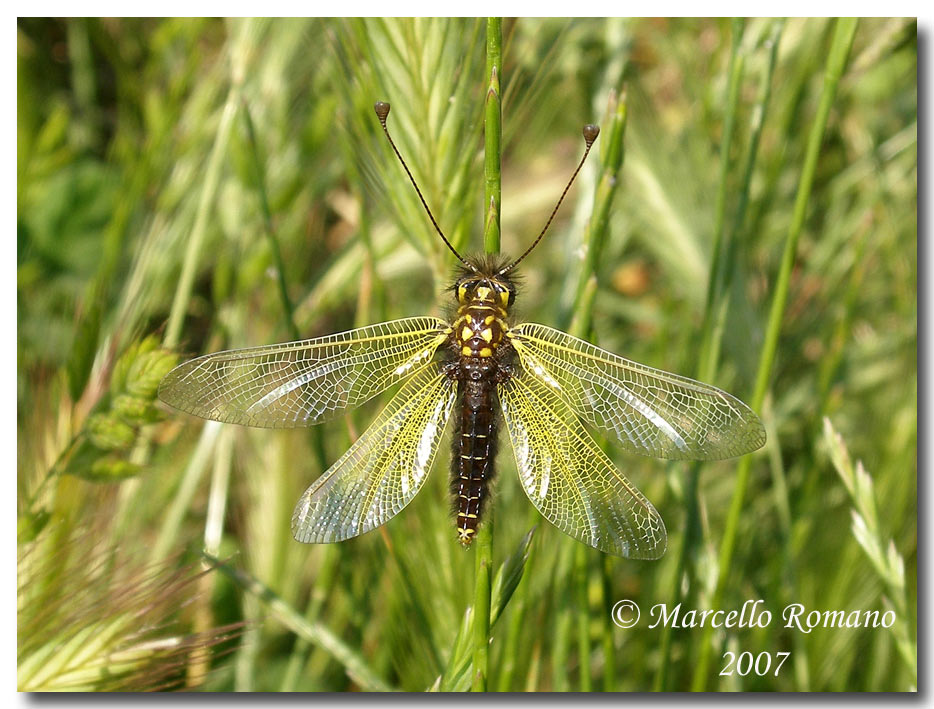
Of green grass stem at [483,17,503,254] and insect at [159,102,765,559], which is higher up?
green grass stem at [483,17,503,254]

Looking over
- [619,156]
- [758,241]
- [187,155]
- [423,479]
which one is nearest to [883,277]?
[758,241]

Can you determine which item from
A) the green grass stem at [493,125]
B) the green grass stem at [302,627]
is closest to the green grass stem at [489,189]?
the green grass stem at [493,125]

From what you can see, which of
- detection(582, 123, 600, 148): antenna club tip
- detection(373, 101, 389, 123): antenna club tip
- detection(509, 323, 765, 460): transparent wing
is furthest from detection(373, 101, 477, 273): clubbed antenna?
detection(582, 123, 600, 148): antenna club tip

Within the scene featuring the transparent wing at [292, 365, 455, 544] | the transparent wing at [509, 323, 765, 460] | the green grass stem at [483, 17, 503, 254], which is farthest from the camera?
the transparent wing at [292, 365, 455, 544]

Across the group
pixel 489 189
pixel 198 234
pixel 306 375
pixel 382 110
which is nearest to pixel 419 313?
pixel 198 234

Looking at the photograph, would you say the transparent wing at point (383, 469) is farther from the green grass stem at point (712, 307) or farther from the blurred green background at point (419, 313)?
the green grass stem at point (712, 307)

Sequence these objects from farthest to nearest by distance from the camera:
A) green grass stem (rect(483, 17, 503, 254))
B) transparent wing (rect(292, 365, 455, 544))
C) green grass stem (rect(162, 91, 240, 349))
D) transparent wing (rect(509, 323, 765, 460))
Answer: green grass stem (rect(162, 91, 240, 349)) → transparent wing (rect(292, 365, 455, 544)) → transparent wing (rect(509, 323, 765, 460)) → green grass stem (rect(483, 17, 503, 254))

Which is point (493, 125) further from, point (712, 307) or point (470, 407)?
point (712, 307)

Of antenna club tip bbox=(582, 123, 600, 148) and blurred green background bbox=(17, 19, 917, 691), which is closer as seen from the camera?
antenna club tip bbox=(582, 123, 600, 148)

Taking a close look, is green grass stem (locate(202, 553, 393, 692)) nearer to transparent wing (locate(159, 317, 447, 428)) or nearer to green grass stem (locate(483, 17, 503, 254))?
transparent wing (locate(159, 317, 447, 428))
